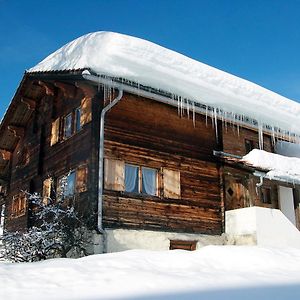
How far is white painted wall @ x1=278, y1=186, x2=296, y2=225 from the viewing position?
16.8 metres

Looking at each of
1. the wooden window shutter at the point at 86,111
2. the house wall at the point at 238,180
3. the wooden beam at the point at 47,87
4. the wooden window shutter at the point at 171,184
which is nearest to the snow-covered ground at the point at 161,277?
the wooden window shutter at the point at 171,184

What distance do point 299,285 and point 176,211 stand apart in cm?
690

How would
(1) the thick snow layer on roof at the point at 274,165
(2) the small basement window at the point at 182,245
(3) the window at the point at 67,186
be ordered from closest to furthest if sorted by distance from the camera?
(3) the window at the point at 67,186 < (2) the small basement window at the point at 182,245 < (1) the thick snow layer on roof at the point at 274,165

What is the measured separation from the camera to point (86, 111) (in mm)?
13016

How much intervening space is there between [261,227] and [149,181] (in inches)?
160

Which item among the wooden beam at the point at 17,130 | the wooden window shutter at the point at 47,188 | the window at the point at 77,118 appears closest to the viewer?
the window at the point at 77,118

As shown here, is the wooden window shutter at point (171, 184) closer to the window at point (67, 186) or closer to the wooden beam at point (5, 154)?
the window at point (67, 186)

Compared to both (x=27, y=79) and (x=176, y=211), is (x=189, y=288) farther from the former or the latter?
(x=27, y=79)

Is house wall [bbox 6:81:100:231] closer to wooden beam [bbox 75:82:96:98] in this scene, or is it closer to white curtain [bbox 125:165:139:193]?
wooden beam [bbox 75:82:96:98]

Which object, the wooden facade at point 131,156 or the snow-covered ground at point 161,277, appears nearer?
the snow-covered ground at point 161,277

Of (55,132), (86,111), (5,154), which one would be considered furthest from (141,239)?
(5,154)

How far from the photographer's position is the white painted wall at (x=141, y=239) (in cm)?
1161

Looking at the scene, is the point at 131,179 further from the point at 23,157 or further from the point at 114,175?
the point at 23,157

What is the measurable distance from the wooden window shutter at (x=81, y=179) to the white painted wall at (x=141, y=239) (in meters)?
1.52
